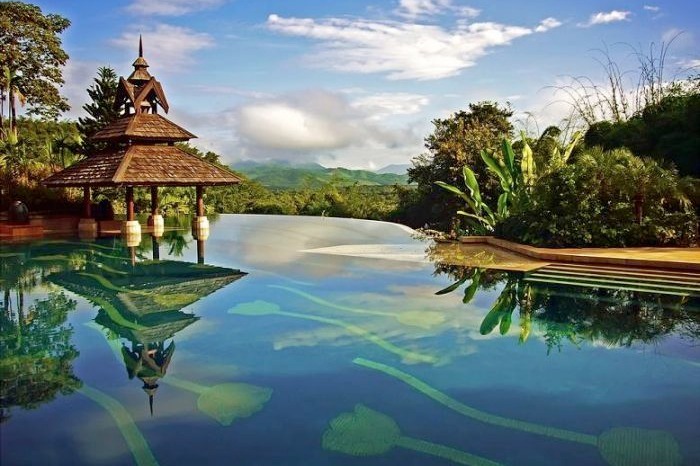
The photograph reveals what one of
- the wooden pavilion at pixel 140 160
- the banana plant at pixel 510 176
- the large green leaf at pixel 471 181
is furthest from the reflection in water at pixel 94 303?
the banana plant at pixel 510 176

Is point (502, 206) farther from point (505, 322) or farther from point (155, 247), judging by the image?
point (155, 247)

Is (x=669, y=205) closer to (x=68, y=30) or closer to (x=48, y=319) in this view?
(x=48, y=319)

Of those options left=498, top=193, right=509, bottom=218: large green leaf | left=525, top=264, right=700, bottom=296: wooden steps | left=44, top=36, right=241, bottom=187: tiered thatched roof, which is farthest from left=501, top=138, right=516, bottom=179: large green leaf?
left=44, top=36, right=241, bottom=187: tiered thatched roof

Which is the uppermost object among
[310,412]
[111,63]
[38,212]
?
[111,63]

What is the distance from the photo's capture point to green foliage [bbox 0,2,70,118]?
25500 millimetres

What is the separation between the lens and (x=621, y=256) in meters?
9.34

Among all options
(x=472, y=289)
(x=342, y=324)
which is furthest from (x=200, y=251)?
(x=342, y=324)

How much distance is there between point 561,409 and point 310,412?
1903 millimetres

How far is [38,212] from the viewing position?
17688 mm

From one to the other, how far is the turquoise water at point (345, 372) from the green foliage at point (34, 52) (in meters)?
22.0

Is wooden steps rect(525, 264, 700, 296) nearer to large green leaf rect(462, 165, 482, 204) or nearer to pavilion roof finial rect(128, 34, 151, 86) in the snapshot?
large green leaf rect(462, 165, 482, 204)

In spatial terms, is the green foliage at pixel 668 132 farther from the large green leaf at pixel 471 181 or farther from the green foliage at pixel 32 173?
the green foliage at pixel 32 173

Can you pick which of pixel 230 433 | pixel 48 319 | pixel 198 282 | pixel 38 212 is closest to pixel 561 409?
pixel 230 433

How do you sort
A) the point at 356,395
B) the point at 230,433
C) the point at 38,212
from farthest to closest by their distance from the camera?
the point at 38,212, the point at 356,395, the point at 230,433
